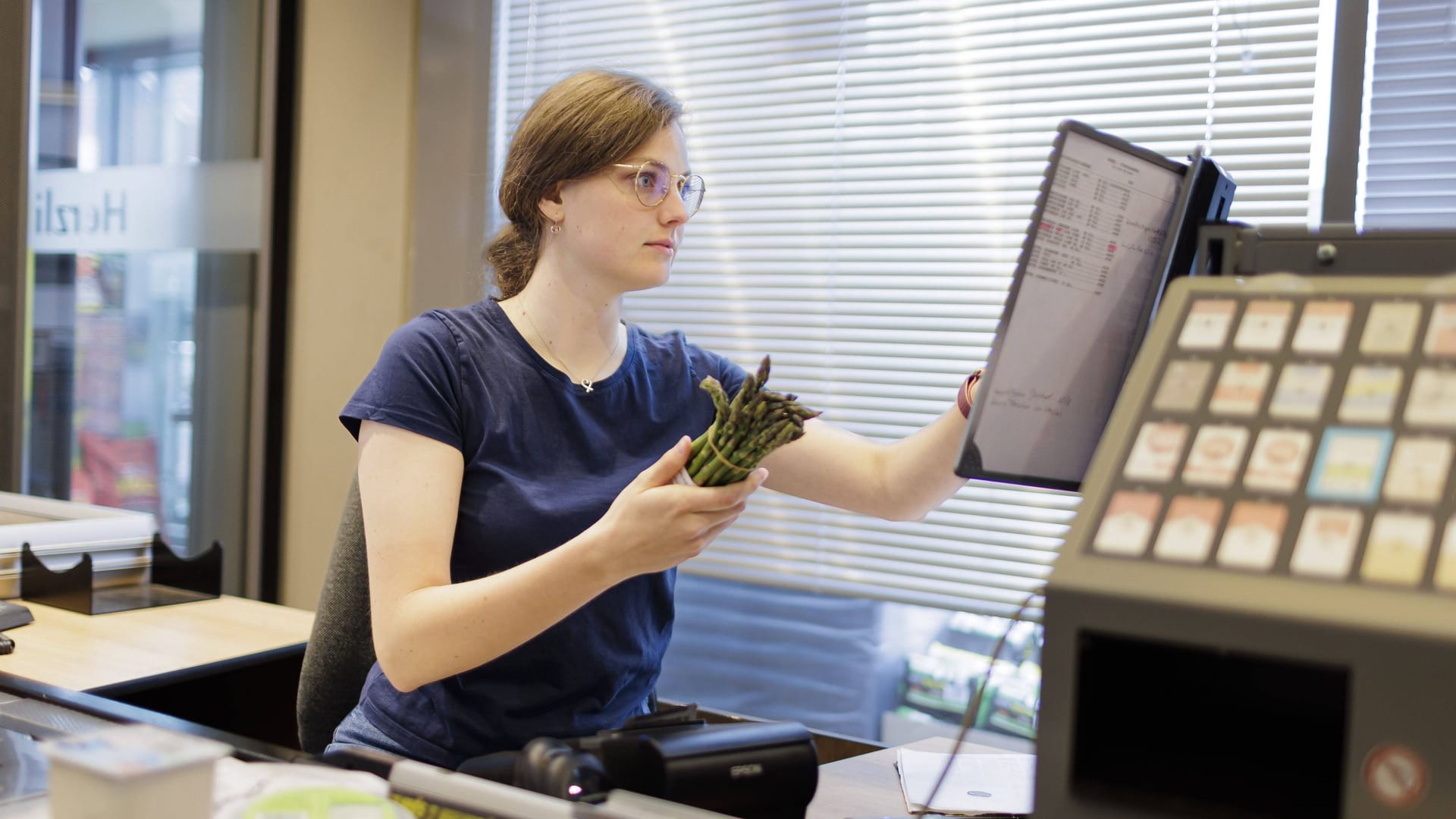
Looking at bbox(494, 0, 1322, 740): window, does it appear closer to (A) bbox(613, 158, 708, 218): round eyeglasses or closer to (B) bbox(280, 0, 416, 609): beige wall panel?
(B) bbox(280, 0, 416, 609): beige wall panel

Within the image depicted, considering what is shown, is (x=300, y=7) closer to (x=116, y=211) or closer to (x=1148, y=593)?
(x=116, y=211)

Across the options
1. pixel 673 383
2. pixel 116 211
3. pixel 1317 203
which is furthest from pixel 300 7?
pixel 1317 203

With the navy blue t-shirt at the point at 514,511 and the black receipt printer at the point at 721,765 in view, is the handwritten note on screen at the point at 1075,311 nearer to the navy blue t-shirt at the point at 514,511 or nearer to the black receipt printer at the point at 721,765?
the black receipt printer at the point at 721,765

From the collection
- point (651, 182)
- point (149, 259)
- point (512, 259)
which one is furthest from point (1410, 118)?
point (149, 259)

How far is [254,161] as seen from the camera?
11.1ft

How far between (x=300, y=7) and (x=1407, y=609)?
139 inches

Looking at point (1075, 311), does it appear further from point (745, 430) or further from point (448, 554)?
point (448, 554)

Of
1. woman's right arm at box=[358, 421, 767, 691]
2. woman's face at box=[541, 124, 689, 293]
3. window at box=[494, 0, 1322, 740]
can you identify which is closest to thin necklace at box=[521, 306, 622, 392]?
woman's face at box=[541, 124, 689, 293]

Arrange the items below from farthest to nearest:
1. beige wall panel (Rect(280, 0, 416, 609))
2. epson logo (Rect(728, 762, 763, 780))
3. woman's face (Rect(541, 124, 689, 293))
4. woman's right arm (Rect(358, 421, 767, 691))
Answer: beige wall panel (Rect(280, 0, 416, 609)) < woman's face (Rect(541, 124, 689, 293)) < woman's right arm (Rect(358, 421, 767, 691)) < epson logo (Rect(728, 762, 763, 780))

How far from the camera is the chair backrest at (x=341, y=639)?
5.13 feet

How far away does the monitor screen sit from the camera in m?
0.87

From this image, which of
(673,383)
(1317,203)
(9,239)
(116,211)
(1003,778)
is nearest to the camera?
(1003,778)

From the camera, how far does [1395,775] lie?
0.49 metres

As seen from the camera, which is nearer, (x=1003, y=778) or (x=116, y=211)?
(x=1003, y=778)
